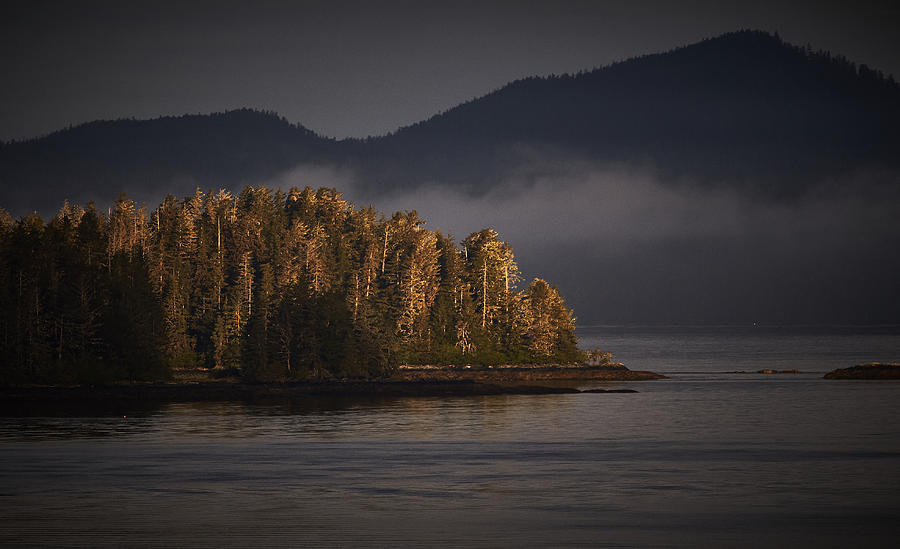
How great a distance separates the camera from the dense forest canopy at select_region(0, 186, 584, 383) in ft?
336

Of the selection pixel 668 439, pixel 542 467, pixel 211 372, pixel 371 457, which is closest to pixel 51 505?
pixel 371 457

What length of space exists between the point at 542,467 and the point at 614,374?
275 feet

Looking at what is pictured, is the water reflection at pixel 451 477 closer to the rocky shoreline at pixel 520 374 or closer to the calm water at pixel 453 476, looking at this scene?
the calm water at pixel 453 476

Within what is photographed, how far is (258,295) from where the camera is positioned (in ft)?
408

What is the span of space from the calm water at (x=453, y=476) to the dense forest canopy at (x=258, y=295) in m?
18.6

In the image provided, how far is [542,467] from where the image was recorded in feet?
178

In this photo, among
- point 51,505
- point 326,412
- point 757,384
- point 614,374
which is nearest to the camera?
point 51,505

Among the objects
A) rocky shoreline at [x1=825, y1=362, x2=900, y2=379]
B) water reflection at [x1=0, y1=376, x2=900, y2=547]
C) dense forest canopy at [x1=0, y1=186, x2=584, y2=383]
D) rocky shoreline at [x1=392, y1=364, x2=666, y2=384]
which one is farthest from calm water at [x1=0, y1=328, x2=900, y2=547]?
rocky shoreline at [x1=825, y1=362, x2=900, y2=379]

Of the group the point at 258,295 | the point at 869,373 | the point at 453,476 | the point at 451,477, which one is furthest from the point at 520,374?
the point at 451,477

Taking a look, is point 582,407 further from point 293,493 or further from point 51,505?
point 51,505

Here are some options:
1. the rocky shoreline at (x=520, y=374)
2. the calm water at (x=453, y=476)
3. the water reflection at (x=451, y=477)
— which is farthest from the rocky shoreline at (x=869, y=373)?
the water reflection at (x=451, y=477)

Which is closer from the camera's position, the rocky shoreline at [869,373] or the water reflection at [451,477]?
the water reflection at [451,477]

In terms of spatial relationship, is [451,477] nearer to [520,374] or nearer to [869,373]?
[520,374]

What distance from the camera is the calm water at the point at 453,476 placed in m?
36.4
